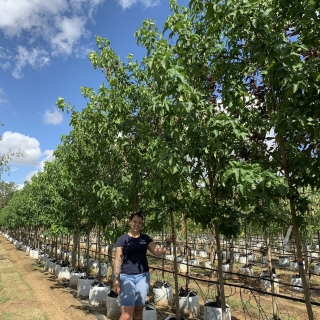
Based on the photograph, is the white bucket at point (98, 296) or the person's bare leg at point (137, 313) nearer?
the person's bare leg at point (137, 313)

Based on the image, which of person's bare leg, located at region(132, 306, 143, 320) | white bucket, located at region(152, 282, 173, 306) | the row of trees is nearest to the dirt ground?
white bucket, located at region(152, 282, 173, 306)

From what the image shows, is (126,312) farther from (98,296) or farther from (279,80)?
(98,296)

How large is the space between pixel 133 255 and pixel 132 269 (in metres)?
0.18

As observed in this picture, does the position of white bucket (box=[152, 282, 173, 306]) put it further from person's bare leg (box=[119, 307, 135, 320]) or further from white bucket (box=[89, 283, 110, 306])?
person's bare leg (box=[119, 307, 135, 320])

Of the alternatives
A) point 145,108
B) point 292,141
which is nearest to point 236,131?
point 292,141

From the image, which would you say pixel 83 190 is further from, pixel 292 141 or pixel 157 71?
pixel 292 141

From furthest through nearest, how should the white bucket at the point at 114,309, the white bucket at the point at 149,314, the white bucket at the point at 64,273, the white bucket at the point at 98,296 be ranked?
the white bucket at the point at 64,273 < the white bucket at the point at 98,296 < the white bucket at the point at 114,309 < the white bucket at the point at 149,314

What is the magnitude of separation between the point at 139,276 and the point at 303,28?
11.6 feet

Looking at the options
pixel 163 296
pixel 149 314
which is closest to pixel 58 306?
pixel 163 296

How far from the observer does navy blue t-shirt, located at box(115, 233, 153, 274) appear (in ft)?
13.3

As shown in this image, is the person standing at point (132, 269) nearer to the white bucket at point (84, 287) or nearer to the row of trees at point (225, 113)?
the row of trees at point (225, 113)

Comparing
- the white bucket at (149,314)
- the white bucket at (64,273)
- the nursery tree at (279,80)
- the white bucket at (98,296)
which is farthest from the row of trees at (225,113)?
the white bucket at (64,273)

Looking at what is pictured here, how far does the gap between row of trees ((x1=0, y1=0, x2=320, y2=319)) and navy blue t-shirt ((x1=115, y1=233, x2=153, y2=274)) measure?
74 cm

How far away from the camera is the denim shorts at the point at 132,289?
13.2 feet
